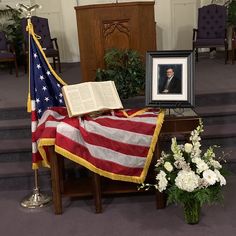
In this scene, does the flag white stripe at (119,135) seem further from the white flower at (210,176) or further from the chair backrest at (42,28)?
the chair backrest at (42,28)

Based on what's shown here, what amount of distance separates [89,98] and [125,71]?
113 centimetres

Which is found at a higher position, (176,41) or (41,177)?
(176,41)

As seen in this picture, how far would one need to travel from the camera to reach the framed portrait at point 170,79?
3.36 metres

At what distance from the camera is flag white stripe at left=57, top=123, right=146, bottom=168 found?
3352 millimetres

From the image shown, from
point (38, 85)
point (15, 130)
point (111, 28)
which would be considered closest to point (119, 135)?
point (38, 85)

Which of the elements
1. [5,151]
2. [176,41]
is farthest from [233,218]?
[176,41]

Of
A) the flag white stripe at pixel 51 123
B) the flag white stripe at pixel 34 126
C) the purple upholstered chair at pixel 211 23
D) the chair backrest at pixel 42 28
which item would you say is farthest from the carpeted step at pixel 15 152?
the purple upholstered chair at pixel 211 23

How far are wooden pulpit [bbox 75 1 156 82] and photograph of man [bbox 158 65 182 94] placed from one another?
134 cm

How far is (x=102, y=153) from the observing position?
337 cm

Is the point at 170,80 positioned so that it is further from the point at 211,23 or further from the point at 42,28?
the point at 42,28

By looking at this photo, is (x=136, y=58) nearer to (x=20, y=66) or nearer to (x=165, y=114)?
(x=165, y=114)

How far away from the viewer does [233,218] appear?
10.8 feet

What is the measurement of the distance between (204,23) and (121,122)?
462 cm

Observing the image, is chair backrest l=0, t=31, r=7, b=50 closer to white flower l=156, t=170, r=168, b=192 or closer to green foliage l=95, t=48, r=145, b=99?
green foliage l=95, t=48, r=145, b=99
